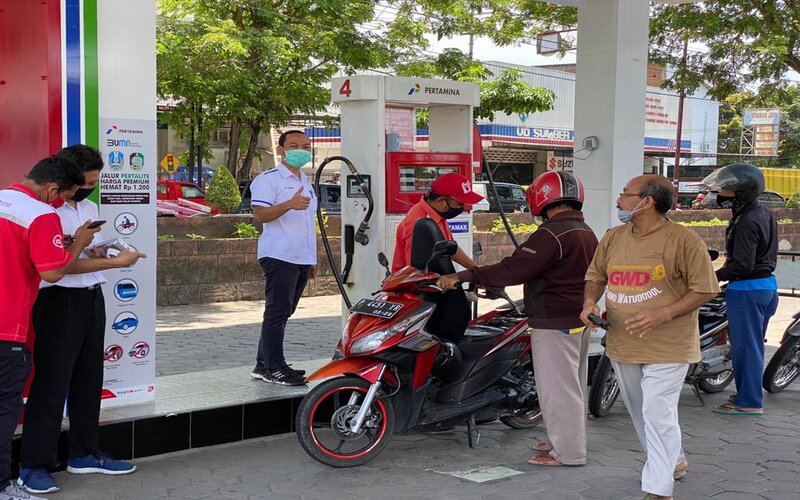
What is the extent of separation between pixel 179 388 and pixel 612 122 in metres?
4.65

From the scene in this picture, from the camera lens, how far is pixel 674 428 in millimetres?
4410

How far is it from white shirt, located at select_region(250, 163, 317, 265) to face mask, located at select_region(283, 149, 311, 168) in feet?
0.29

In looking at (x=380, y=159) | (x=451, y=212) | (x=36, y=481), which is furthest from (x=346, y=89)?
(x=36, y=481)

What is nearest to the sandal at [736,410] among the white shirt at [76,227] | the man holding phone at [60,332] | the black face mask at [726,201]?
the black face mask at [726,201]

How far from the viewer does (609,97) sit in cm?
854

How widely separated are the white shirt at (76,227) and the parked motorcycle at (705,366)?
346cm

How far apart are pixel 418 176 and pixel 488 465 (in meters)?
2.49

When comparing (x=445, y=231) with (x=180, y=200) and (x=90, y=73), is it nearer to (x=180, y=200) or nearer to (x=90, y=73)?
(x=90, y=73)

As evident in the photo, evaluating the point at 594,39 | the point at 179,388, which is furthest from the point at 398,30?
the point at 179,388

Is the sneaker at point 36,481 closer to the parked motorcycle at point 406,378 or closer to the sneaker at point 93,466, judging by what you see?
the sneaker at point 93,466

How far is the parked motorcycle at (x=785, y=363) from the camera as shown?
7.34 metres

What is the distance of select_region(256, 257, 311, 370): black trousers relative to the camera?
20.3ft

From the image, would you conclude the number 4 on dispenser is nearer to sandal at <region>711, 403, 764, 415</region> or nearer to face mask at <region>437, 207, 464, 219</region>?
face mask at <region>437, 207, 464, 219</region>

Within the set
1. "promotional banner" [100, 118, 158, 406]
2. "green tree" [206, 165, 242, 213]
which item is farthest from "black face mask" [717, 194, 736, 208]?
"green tree" [206, 165, 242, 213]
